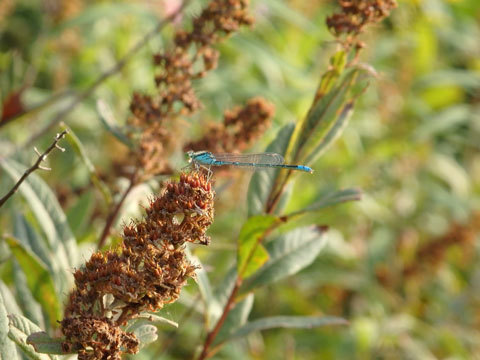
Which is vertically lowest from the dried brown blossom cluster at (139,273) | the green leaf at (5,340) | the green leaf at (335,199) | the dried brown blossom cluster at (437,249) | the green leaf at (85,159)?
the green leaf at (5,340)

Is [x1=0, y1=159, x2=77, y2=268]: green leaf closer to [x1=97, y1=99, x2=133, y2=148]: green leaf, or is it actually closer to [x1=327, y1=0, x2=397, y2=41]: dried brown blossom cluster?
[x1=97, y1=99, x2=133, y2=148]: green leaf

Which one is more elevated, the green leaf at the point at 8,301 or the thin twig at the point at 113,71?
the thin twig at the point at 113,71

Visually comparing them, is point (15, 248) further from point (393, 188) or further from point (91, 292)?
point (393, 188)

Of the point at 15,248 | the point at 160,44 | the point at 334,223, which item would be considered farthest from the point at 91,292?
the point at 334,223

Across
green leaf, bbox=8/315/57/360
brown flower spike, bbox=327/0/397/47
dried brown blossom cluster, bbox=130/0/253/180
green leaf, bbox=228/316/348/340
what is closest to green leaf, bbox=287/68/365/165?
brown flower spike, bbox=327/0/397/47

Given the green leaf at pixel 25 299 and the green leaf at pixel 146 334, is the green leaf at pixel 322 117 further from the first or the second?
the green leaf at pixel 25 299

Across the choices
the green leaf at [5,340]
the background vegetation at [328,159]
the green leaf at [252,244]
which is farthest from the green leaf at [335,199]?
the background vegetation at [328,159]
